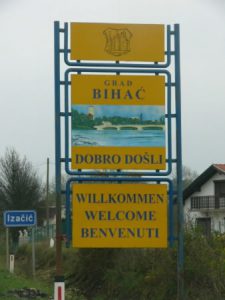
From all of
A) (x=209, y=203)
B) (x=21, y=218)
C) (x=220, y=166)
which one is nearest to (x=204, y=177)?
(x=209, y=203)

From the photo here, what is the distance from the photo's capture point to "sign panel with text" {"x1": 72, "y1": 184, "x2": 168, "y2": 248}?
1113 cm

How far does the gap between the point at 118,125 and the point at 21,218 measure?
14.3 meters

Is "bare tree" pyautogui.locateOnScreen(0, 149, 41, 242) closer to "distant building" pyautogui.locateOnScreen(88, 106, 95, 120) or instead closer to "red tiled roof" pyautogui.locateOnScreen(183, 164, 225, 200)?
"red tiled roof" pyautogui.locateOnScreen(183, 164, 225, 200)

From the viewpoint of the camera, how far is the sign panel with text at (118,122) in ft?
36.8

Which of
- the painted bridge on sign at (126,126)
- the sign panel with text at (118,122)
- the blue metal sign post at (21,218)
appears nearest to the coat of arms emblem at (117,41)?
the sign panel with text at (118,122)

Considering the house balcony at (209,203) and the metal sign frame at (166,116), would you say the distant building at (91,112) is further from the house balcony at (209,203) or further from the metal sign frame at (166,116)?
the house balcony at (209,203)

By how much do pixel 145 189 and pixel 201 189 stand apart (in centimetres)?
5167

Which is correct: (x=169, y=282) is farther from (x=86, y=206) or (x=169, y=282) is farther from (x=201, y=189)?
(x=201, y=189)

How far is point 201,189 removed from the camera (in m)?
62.3

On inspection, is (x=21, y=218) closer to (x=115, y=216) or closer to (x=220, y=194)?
(x=115, y=216)

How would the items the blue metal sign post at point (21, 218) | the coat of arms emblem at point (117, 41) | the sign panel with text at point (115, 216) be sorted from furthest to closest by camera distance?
the blue metal sign post at point (21, 218)
the coat of arms emblem at point (117, 41)
the sign panel with text at point (115, 216)

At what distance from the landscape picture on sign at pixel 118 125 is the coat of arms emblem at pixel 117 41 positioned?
0.92 m

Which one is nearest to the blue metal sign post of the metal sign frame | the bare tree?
the metal sign frame

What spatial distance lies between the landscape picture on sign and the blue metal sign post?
45.4 feet
